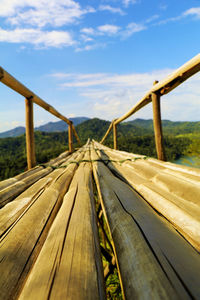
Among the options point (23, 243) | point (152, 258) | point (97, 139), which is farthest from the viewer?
point (97, 139)

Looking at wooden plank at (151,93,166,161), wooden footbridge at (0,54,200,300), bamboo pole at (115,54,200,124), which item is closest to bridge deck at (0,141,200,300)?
wooden footbridge at (0,54,200,300)

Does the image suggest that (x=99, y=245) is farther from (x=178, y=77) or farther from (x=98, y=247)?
(x=178, y=77)

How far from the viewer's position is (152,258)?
1.97 ft

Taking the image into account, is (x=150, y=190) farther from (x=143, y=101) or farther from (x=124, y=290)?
(x=143, y=101)

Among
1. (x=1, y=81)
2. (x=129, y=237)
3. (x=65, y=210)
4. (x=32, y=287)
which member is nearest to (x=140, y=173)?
(x=65, y=210)

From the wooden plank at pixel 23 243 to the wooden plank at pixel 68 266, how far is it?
0.06 m

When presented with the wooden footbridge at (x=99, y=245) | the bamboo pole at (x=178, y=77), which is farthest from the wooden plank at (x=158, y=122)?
the wooden footbridge at (x=99, y=245)

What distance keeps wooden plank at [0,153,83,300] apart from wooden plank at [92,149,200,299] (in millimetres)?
374

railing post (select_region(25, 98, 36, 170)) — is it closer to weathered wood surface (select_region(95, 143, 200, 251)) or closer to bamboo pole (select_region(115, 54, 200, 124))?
weathered wood surface (select_region(95, 143, 200, 251))

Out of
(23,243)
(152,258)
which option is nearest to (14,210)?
(23,243)

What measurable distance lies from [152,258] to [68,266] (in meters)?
0.31

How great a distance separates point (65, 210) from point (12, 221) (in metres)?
0.32

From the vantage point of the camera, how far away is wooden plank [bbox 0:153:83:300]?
0.59m

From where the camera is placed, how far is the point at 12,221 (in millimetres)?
Result: 1010
